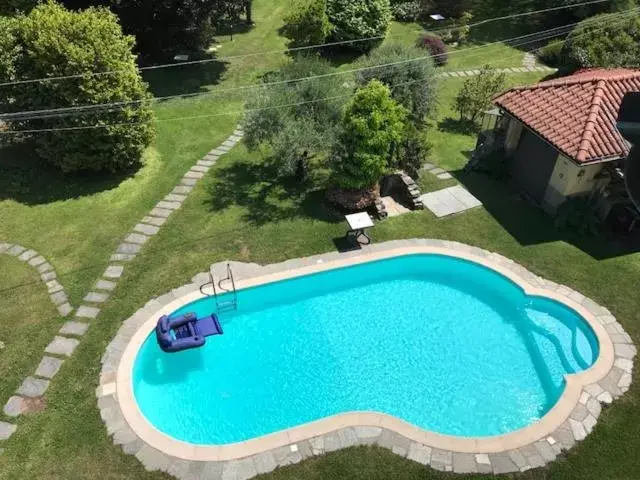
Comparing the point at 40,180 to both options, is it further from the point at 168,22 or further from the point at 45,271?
the point at 168,22

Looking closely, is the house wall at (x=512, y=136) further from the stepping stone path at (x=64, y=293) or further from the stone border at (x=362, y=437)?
the stepping stone path at (x=64, y=293)

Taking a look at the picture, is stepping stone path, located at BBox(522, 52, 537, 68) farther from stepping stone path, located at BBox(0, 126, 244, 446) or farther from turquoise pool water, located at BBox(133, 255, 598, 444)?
stepping stone path, located at BBox(0, 126, 244, 446)

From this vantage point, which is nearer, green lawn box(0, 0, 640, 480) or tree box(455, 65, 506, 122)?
green lawn box(0, 0, 640, 480)

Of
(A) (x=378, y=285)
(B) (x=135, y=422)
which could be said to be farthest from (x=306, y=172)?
(B) (x=135, y=422)

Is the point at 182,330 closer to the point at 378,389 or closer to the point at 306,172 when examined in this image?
the point at 378,389

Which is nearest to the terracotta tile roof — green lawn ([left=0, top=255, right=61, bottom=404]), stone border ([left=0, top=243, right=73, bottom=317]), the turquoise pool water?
the turquoise pool water

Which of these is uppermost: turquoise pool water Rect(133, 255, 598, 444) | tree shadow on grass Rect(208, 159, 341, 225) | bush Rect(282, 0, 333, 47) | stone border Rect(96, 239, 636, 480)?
bush Rect(282, 0, 333, 47)

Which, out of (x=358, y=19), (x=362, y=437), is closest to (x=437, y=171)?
(x=362, y=437)
